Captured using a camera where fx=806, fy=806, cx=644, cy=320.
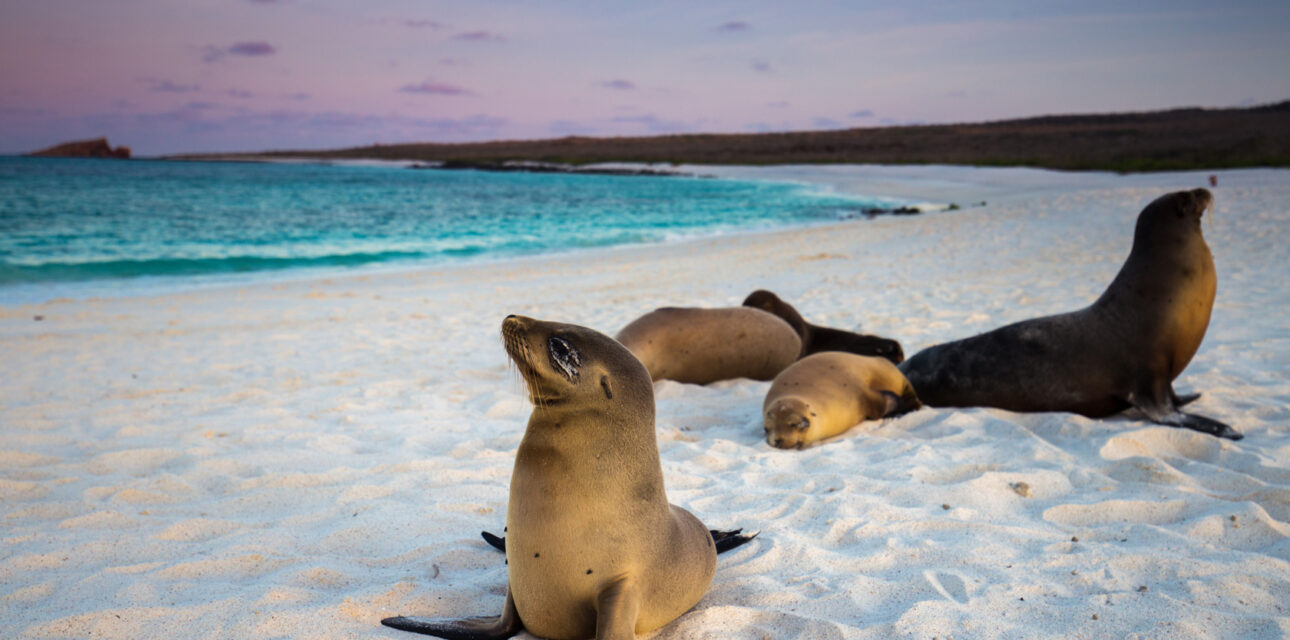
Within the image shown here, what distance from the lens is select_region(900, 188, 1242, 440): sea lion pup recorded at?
4863mm

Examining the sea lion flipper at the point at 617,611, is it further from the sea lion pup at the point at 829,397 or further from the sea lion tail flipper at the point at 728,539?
the sea lion pup at the point at 829,397

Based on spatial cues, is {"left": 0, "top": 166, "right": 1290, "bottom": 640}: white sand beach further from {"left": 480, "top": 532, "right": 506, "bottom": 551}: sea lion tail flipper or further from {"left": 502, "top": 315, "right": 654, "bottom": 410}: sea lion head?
{"left": 502, "top": 315, "right": 654, "bottom": 410}: sea lion head

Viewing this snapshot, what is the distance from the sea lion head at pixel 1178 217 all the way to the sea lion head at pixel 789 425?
257 centimetres

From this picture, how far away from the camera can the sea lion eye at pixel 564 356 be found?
2.22 metres

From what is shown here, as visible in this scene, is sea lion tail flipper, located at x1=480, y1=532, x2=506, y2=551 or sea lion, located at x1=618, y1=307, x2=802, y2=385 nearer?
sea lion tail flipper, located at x1=480, y1=532, x2=506, y2=551

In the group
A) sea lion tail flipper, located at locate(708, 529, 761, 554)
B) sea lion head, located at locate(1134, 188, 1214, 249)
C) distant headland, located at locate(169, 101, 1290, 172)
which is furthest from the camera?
distant headland, located at locate(169, 101, 1290, 172)

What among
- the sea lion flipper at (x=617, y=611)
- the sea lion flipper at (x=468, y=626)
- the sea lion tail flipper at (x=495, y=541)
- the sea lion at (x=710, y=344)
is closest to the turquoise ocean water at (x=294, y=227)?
the sea lion at (x=710, y=344)

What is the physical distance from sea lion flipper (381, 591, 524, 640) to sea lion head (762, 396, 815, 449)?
2344 millimetres

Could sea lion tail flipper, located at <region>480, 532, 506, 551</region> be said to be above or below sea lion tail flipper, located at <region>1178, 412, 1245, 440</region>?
below

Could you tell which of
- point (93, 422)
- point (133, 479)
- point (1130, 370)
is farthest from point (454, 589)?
point (1130, 370)

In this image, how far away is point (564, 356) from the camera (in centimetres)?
225


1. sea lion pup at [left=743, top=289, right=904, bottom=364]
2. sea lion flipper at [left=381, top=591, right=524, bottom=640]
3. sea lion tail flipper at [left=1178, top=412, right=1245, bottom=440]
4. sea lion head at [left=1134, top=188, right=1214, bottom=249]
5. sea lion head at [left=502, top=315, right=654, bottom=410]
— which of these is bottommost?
sea lion flipper at [left=381, top=591, right=524, bottom=640]

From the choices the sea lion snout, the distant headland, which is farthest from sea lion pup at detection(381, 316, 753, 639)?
the distant headland

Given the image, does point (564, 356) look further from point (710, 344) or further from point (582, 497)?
point (710, 344)
